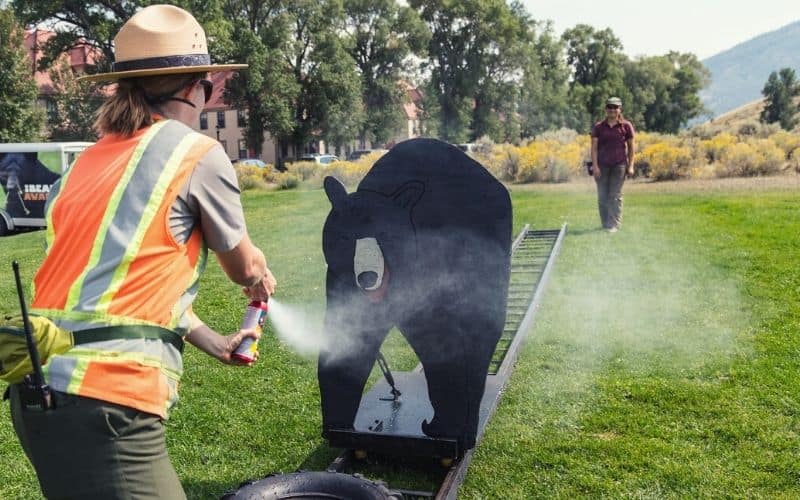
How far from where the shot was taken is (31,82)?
3200cm

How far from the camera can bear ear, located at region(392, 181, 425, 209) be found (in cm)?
363

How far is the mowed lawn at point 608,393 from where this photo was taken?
3.94 metres

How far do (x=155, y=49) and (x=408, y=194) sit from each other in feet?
5.40

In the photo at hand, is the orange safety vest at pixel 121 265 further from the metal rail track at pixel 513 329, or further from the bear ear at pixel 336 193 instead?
the metal rail track at pixel 513 329

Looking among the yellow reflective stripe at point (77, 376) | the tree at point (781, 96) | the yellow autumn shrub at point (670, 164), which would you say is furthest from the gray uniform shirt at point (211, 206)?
the tree at point (781, 96)

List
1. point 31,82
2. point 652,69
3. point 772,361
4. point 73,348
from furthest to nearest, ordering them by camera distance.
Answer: point 652,69, point 31,82, point 772,361, point 73,348

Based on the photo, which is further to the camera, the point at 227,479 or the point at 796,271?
the point at 796,271

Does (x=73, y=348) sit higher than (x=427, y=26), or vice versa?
(x=427, y=26)

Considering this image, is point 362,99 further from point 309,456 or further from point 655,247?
point 309,456

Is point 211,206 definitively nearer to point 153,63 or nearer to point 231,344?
point 153,63

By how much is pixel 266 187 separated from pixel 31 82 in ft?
47.8

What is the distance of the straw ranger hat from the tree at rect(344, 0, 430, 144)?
171ft

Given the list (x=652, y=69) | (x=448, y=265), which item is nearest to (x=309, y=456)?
(x=448, y=265)

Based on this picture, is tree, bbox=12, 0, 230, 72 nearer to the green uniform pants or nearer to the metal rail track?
the metal rail track
